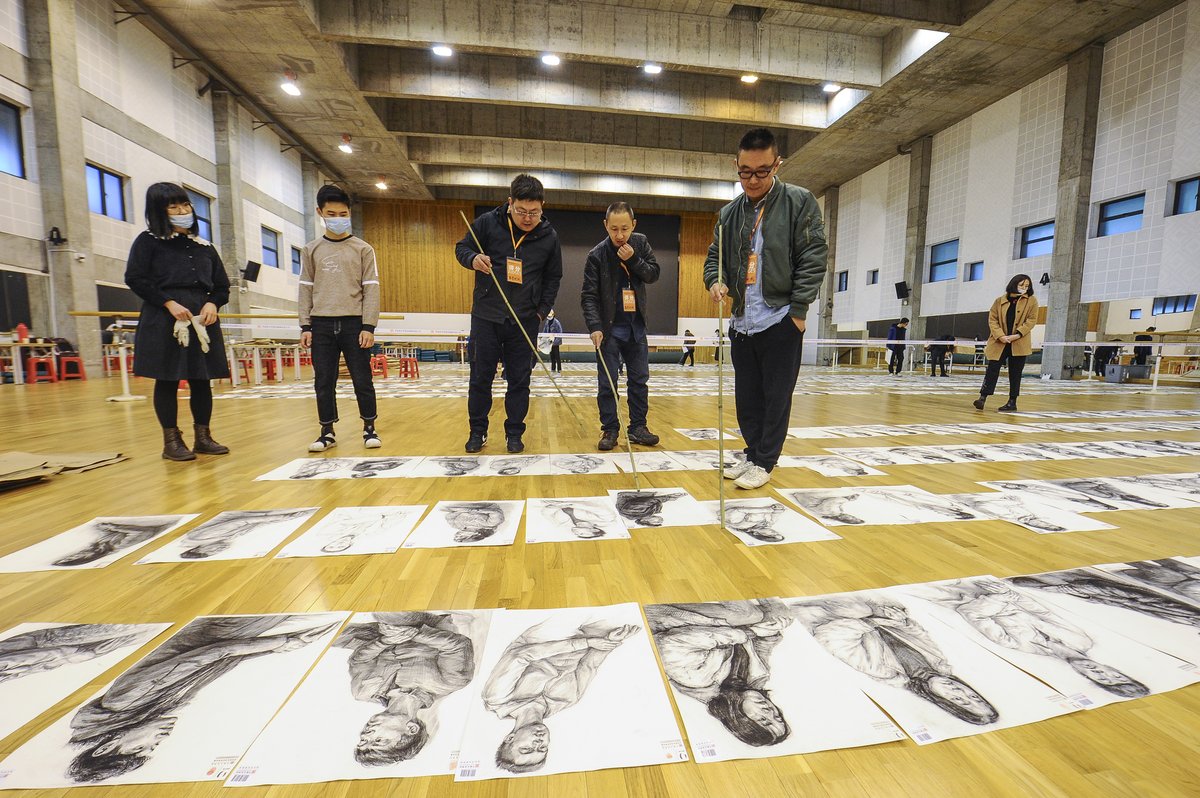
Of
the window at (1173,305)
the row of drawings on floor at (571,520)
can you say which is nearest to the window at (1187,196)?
the window at (1173,305)

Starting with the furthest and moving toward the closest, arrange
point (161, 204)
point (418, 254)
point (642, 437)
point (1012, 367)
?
point (418, 254) → point (1012, 367) → point (642, 437) → point (161, 204)

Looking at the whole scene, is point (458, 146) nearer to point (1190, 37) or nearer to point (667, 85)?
point (667, 85)

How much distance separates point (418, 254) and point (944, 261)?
15932 mm

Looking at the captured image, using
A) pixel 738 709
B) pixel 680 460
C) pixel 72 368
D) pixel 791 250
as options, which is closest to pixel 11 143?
pixel 72 368

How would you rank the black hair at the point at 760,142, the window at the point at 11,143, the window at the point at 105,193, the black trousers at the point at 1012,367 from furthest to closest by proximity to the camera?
the window at the point at 105,193 → the window at the point at 11,143 → the black trousers at the point at 1012,367 → the black hair at the point at 760,142

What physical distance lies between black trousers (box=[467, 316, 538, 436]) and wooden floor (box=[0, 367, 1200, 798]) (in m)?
0.22

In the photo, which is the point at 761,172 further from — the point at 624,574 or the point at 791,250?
the point at 624,574

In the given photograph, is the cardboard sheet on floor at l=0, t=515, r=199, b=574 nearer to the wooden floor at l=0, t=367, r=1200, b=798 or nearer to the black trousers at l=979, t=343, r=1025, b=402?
the wooden floor at l=0, t=367, r=1200, b=798

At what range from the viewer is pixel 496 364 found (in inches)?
110

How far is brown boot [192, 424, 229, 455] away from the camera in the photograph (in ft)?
8.98

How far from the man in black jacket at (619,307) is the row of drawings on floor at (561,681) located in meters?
1.84

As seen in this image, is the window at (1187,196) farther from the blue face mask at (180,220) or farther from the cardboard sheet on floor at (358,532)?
the blue face mask at (180,220)

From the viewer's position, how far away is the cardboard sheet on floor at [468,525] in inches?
61.7

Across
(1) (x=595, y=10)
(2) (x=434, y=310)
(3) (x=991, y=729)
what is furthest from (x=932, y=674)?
(2) (x=434, y=310)
